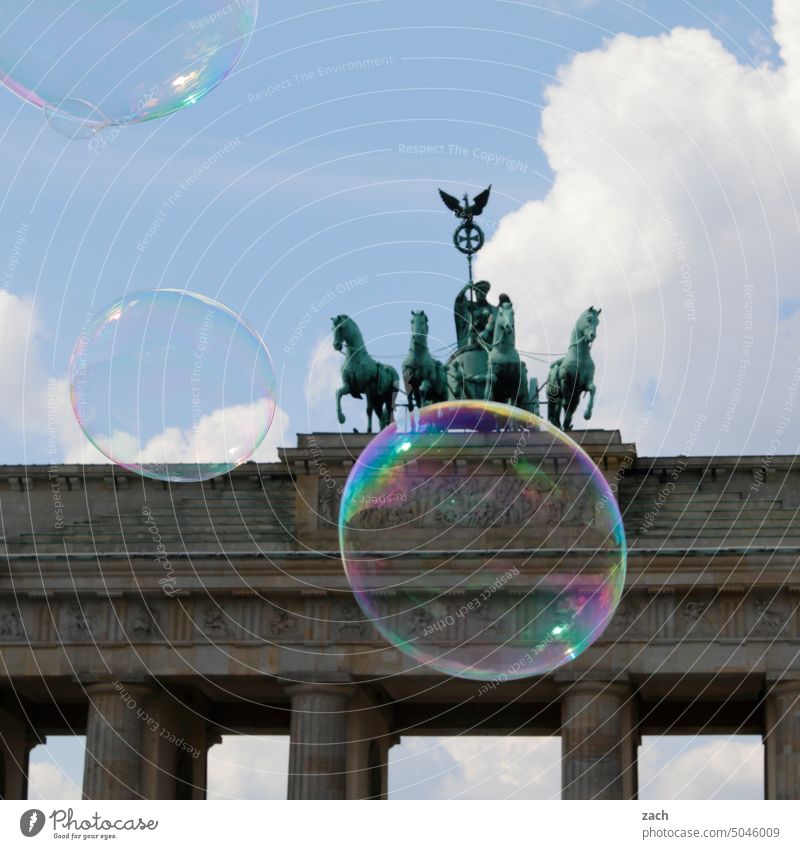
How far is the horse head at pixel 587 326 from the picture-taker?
5459 cm

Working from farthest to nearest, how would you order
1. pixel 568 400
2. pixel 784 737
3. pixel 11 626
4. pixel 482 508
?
pixel 11 626, pixel 482 508, pixel 568 400, pixel 784 737

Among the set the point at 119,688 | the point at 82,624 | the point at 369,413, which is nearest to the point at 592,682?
the point at 369,413

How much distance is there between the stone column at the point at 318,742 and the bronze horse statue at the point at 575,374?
762 cm

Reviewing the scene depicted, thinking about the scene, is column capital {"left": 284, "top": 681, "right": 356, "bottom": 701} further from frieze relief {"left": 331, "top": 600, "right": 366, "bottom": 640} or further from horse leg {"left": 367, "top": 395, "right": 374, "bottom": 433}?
horse leg {"left": 367, "top": 395, "right": 374, "bottom": 433}

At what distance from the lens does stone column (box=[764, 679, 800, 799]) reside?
52.9 metres

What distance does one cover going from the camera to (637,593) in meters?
54.1

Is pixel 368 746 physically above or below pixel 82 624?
→ below

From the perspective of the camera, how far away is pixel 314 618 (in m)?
54.8

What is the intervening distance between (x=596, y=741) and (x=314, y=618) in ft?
21.6

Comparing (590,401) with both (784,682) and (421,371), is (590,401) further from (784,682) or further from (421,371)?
(784,682)

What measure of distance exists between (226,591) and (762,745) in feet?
41.5

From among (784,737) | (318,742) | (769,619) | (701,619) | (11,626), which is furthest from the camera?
(11,626)

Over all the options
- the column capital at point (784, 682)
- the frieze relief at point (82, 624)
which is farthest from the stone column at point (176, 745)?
the column capital at point (784, 682)
